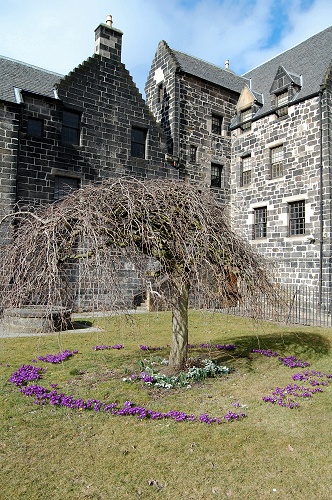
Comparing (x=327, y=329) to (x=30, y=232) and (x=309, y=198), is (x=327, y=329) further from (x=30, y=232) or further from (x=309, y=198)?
(x=30, y=232)

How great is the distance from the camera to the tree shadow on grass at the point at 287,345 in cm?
981

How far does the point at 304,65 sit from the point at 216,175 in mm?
7553

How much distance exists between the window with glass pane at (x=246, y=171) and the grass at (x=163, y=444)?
17395 mm

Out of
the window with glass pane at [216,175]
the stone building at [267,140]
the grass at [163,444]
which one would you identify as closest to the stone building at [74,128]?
the stone building at [267,140]

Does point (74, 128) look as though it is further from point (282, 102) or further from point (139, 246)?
point (139, 246)

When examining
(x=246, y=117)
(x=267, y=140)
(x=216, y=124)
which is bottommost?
(x=267, y=140)

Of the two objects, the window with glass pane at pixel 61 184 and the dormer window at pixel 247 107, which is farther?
the dormer window at pixel 247 107

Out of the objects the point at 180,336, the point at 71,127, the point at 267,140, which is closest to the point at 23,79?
the point at 71,127

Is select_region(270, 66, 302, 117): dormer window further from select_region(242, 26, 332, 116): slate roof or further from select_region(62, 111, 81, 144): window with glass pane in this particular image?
select_region(62, 111, 81, 144): window with glass pane

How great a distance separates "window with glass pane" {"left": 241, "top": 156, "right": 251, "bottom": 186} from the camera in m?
24.3

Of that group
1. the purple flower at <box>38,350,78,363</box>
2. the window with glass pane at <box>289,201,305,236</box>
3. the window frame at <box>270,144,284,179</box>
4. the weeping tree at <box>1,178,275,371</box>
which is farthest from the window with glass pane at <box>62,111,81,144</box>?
the weeping tree at <box>1,178,275,371</box>

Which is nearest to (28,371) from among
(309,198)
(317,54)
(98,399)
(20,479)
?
(98,399)

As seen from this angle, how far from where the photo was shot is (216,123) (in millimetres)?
24797

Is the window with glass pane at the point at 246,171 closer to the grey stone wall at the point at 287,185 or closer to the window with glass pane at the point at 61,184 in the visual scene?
the grey stone wall at the point at 287,185
